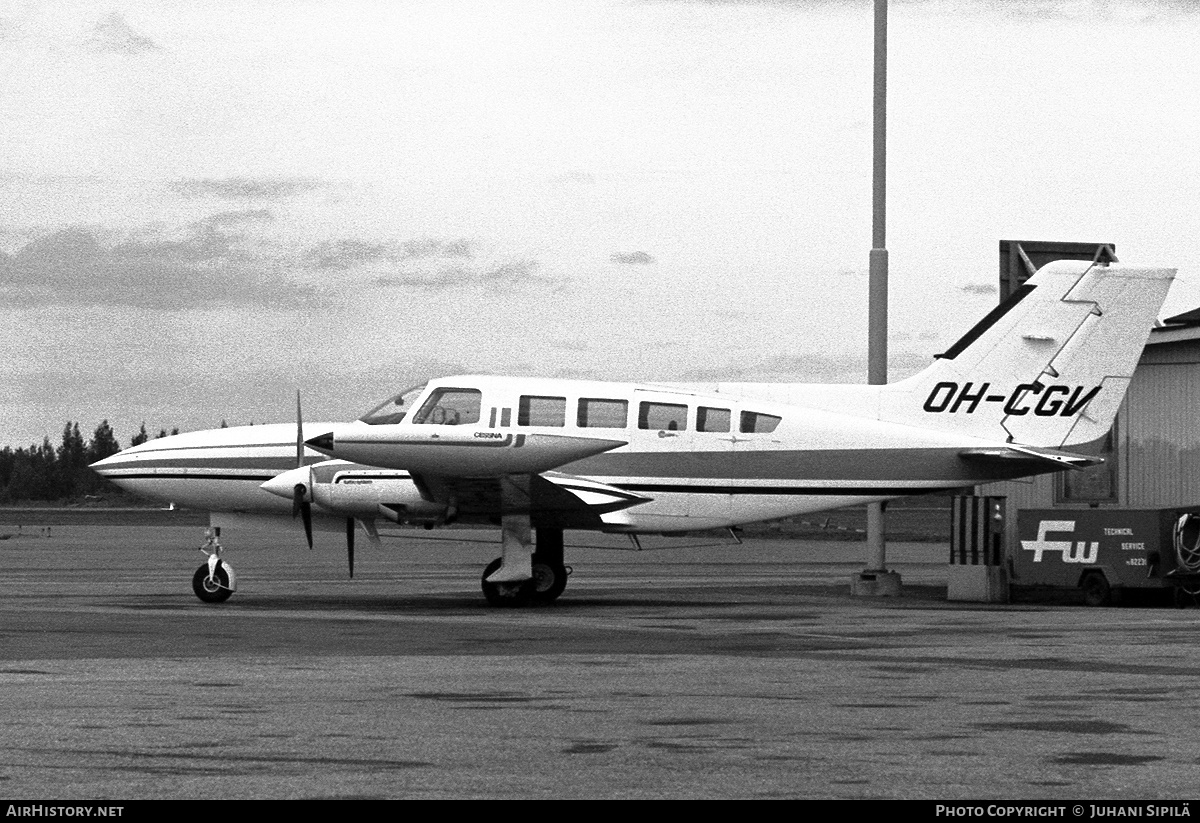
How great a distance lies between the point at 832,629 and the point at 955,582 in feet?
26.1

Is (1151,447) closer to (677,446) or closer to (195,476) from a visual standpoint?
(677,446)

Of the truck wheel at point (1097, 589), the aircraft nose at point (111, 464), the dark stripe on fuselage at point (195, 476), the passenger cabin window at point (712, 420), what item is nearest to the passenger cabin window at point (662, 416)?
the passenger cabin window at point (712, 420)

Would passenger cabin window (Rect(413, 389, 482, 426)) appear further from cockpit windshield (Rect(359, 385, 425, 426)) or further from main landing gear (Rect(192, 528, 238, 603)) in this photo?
main landing gear (Rect(192, 528, 238, 603))

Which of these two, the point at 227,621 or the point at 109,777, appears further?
the point at 227,621

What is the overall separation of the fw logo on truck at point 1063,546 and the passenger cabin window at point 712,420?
5803 mm

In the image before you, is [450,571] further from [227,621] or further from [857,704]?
[857,704]

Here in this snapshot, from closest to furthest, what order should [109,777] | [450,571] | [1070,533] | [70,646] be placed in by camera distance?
[109,777], [70,646], [1070,533], [450,571]

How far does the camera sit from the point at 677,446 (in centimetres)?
2388

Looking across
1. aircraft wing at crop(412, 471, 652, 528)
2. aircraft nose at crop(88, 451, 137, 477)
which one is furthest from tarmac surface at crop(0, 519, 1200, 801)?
aircraft nose at crop(88, 451, 137, 477)

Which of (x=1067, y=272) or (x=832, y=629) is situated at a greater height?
(x=1067, y=272)

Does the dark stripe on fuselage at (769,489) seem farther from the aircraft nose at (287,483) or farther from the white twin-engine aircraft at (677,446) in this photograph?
A: the aircraft nose at (287,483)

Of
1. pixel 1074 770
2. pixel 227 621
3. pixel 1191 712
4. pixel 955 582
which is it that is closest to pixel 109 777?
pixel 1074 770

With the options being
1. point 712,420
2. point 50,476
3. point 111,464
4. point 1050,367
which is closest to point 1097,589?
point 1050,367
